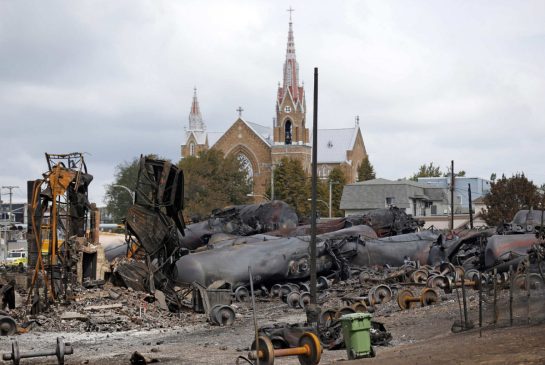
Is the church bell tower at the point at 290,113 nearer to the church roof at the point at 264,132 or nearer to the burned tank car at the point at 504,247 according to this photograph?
the church roof at the point at 264,132

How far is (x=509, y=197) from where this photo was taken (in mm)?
97312

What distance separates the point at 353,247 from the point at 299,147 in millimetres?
114404

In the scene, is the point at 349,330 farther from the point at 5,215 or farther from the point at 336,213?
the point at 5,215

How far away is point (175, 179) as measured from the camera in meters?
31.8

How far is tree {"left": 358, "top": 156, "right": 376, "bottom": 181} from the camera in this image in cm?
15950

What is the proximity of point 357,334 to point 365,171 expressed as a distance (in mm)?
143647

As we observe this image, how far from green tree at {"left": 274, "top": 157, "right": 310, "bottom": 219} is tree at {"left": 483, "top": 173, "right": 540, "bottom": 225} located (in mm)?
27133

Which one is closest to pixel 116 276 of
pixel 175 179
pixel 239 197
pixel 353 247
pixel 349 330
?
pixel 175 179

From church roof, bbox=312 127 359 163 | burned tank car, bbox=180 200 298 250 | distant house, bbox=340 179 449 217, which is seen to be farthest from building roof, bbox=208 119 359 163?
burned tank car, bbox=180 200 298 250

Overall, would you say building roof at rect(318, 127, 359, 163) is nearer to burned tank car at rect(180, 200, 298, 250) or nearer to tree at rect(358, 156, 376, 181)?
tree at rect(358, 156, 376, 181)

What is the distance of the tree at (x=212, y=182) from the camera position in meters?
119

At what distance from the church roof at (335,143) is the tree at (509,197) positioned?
66576 mm

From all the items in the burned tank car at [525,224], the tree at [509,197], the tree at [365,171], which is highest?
the tree at [365,171]

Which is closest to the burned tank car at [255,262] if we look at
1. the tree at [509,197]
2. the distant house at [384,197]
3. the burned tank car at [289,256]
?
the burned tank car at [289,256]
